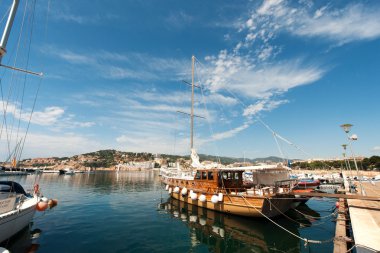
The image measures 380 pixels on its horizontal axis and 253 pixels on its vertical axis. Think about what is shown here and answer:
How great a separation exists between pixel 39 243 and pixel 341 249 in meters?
15.5

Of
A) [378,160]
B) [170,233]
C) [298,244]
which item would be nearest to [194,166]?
[170,233]

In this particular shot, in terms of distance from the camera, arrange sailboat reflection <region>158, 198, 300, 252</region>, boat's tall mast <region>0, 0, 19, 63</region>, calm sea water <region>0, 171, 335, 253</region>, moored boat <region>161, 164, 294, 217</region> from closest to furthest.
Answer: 1. boat's tall mast <region>0, 0, 19, 63</region>
2. calm sea water <region>0, 171, 335, 253</region>
3. sailboat reflection <region>158, 198, 300, 252</region>
4. moored boat <region>161, 164, 294, 217</region>

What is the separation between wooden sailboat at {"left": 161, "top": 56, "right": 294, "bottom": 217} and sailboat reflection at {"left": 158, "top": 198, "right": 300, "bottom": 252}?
83 cm

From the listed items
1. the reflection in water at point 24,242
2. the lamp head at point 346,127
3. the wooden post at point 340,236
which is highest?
the lamp head at point 346,127

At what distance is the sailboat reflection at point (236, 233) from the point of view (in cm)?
1170

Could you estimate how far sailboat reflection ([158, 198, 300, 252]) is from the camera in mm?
11695

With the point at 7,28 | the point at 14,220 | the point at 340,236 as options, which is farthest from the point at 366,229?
the point at 7,28

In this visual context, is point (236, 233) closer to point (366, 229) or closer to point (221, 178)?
point (221, 178)

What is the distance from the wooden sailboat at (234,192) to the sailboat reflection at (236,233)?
833 millimetres

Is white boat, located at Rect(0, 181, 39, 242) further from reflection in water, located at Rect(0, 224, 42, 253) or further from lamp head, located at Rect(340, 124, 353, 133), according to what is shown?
lamp head, located at Rect(340, 124, 353, 133)

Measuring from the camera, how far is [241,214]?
16891 mm

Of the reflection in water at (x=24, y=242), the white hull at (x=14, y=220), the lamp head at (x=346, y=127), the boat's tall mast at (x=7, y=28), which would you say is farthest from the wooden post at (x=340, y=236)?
the boat's tall mast at (x=7, y=28)

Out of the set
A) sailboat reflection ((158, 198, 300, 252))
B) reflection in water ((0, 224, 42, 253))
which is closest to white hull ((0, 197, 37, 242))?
reflection in water ((0, 224, 42, 253))

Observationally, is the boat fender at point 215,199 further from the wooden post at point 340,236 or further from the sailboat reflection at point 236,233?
the wooden post at point 340,236
